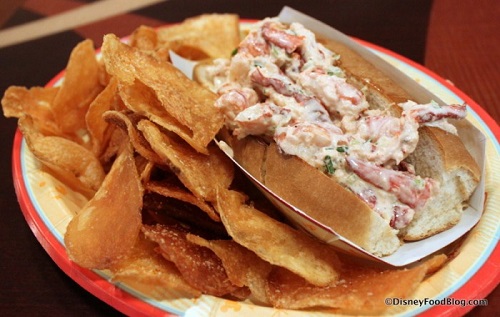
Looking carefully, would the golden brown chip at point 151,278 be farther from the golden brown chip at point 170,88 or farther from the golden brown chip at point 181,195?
the golden brown chip at point 170,88

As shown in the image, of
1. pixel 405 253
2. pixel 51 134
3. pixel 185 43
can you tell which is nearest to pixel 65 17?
pixel 185 43

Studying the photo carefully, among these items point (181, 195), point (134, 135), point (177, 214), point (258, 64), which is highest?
point (258, 64)

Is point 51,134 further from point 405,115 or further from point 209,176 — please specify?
point 405,115

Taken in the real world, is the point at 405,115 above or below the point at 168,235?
above

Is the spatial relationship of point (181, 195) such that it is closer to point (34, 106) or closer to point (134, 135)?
Answer: point (134, 135)

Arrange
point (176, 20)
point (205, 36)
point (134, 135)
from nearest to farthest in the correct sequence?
point (134, 135), point (205, 36), point (176, 20)

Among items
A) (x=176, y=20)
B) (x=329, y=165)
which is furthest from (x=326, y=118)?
(x=176, y=20)

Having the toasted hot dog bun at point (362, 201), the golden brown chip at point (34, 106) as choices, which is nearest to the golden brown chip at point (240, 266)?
the toasted hot dog bun at point (362, 201)
